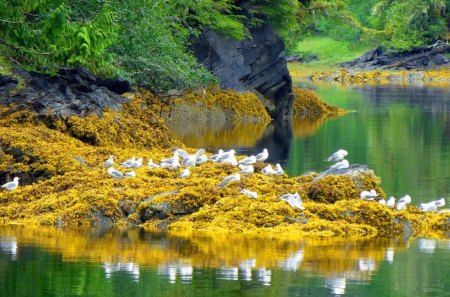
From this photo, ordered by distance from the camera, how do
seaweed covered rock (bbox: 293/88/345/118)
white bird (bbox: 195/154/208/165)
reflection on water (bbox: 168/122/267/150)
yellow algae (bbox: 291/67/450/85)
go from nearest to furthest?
1. white bird (bbox: 195/154/208/165)
2. reflection on water (bbox: 168/122/267/150)
3. seaweed covered rock (bbox: 293/88/345/118)
4. yellow algae (bbox: 291/67/450/85)

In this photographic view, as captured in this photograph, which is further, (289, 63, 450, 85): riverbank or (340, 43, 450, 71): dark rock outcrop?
(340, 43, 450, 71): dark rock outcrop

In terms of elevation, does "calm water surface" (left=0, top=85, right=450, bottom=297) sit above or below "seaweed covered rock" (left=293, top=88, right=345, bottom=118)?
below

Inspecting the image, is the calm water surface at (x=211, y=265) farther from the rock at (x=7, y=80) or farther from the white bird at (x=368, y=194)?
the rock at (x=7, y=80)

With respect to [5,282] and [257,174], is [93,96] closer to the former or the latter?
[257,174]

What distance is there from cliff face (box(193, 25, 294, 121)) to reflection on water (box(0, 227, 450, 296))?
27567 millimetres

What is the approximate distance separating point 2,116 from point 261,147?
37.1 ft

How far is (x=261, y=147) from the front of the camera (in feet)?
120

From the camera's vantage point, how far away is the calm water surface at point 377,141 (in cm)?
2917

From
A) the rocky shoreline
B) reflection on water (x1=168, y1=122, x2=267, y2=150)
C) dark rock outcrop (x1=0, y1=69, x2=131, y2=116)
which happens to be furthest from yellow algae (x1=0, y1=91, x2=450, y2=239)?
the rocky shoreline

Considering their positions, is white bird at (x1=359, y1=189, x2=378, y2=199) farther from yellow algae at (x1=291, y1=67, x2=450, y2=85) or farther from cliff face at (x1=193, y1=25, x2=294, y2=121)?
yellow algae at (x1=291, y1=67, x2=450, y2=85)

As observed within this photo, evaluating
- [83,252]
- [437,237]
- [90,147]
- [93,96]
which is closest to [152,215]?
[83,252]

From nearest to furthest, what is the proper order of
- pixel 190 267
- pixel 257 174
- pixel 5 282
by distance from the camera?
pixel 5 282 → pixel 190 267 → pixel 257 174

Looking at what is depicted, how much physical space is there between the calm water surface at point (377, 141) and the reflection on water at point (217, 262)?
21.9 ft

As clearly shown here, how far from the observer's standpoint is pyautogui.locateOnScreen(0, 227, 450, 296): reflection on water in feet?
49.3
